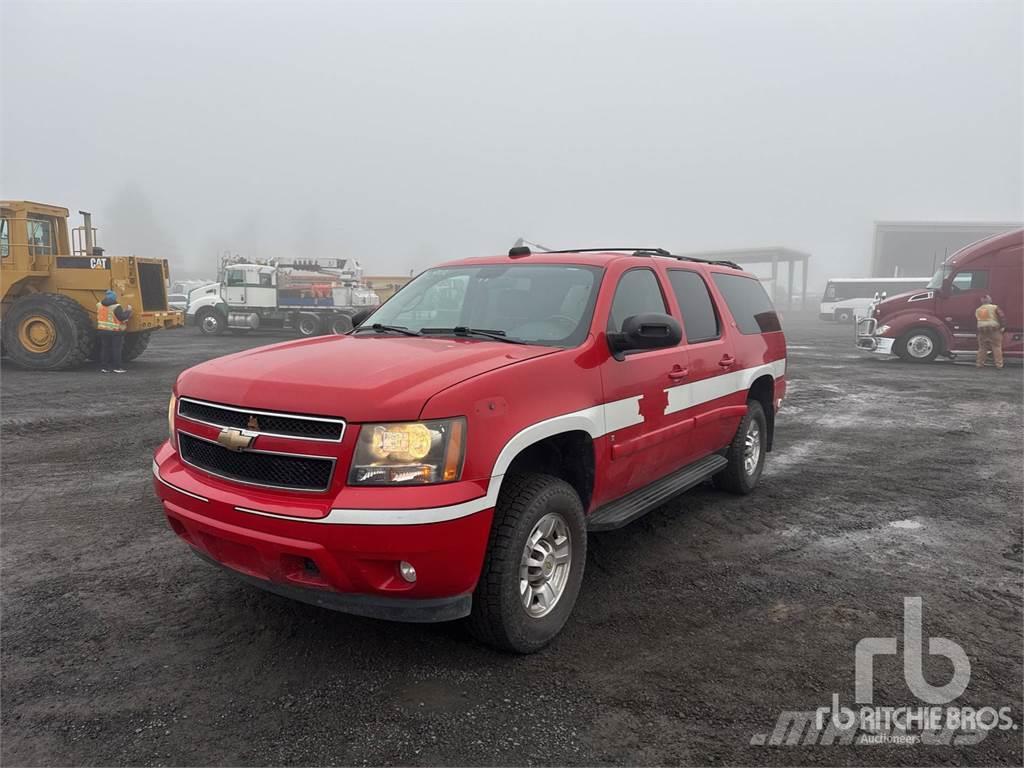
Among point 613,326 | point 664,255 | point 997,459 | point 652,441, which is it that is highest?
point 664,255

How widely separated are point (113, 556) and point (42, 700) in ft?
5.26

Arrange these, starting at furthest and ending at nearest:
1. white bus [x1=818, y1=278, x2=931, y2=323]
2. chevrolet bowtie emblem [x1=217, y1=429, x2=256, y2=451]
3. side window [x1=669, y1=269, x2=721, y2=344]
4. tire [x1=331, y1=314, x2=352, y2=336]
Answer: white bus [x1=818, y1=278, x2=931, y2=323] < tire [x1=331, y1=314, x2=352, y2=336] < side window [x1=669, y1=269, x2=721, y2=344] < chevrolet bowtie emblem [x1=217, y1=429, x2=256, y2=451]

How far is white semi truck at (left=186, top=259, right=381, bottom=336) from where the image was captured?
75.8 feet

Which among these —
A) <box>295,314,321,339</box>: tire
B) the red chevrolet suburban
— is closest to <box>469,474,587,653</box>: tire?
the red chevrolet suburban

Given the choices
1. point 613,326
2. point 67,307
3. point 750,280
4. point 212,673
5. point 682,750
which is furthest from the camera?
point 67,307

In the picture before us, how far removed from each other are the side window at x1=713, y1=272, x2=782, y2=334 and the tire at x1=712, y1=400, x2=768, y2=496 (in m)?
0.66

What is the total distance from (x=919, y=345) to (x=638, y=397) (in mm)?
16915

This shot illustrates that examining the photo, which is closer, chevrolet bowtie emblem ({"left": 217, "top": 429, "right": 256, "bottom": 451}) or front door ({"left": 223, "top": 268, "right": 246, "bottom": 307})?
chevrolet bowtie emblem ({"left": 217, "top": 429, "right": 256, "bottom": 451})

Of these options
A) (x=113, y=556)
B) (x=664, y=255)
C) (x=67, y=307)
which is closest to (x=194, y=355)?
(x=67, y=307)

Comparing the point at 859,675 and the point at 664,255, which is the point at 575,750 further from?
the point at 664,255

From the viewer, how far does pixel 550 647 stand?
10.5ft

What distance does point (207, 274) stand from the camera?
312 feet

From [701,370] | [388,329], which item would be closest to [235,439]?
[388,329]

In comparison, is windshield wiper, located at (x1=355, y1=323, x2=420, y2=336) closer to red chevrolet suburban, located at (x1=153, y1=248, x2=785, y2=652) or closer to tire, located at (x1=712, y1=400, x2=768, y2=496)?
red chevrolet suburban, located at (x1=153, y1=248, x2=785, y2=652)
